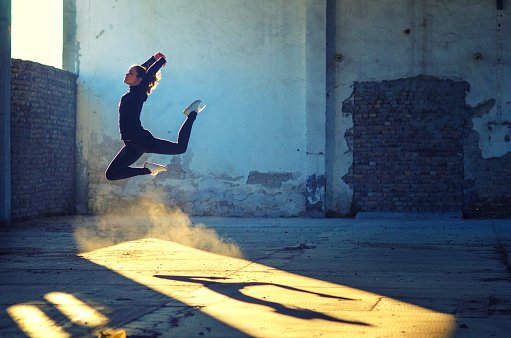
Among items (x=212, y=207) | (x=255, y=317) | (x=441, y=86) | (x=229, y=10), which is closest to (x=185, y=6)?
(x=229, y=10)

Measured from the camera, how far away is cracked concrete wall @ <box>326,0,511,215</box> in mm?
12062

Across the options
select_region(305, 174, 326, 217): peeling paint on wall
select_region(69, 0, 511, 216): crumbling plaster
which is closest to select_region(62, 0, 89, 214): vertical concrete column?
select_region(69, 0, 511, 216): crumbling plaster

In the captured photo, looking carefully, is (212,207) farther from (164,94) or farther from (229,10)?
(229,10)

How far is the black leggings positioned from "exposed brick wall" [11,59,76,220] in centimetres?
486

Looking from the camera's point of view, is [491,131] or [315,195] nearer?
[491,131]

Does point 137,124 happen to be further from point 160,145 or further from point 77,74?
point 77,74

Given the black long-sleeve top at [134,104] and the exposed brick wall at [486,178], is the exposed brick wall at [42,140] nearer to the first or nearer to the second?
the black long-sleeve top at [134,104]

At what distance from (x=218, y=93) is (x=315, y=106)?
1731mm

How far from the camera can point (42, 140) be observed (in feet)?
39.6

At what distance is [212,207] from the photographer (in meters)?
12.7

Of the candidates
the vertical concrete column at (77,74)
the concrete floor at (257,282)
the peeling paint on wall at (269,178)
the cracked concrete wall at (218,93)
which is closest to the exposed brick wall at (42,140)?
the vertical concrete column at (77,74)

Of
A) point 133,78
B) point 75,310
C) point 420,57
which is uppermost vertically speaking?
point 420,57

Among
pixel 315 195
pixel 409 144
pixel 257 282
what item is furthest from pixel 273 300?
pixel 409 144

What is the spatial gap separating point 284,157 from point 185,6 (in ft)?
10.6
